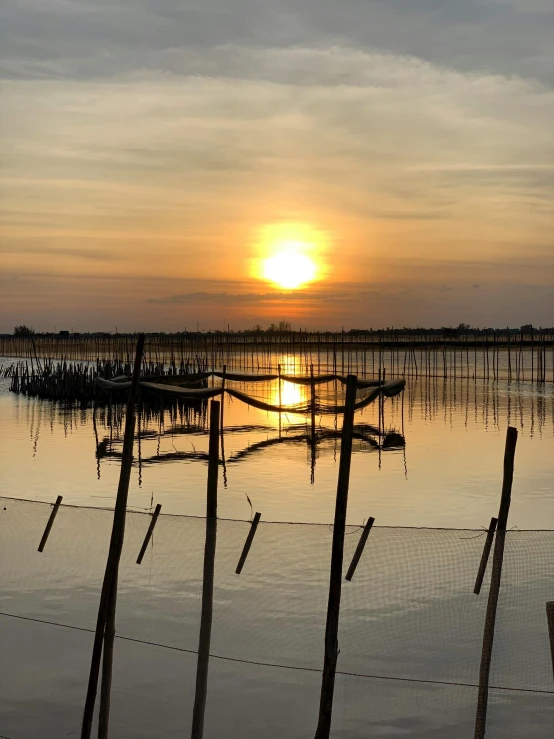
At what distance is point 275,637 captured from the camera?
802 centimetres

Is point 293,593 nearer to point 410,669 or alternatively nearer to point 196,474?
point 410,669

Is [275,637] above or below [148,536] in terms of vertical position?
below

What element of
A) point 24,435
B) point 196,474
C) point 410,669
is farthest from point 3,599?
point 24,435

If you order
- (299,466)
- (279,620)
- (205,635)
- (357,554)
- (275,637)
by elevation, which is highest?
(357,554)

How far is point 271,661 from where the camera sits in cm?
709

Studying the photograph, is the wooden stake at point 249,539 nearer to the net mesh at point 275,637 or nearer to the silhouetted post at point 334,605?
the net mesh at point 275,637

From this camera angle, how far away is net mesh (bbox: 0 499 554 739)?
22.0 feet

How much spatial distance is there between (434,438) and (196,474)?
7283 mm

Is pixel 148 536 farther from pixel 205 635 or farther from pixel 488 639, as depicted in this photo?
pixel 488 639

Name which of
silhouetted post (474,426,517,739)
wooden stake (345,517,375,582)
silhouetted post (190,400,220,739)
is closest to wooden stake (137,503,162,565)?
silhouetted post (190,400,220,739)

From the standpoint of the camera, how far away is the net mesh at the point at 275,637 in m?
6.71

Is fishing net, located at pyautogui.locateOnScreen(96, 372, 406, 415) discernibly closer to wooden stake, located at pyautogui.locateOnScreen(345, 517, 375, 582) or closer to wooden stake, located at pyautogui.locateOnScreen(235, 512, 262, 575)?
wooden stake, located at pyautogui.locateOnScreen(235, 512, 262, 575)

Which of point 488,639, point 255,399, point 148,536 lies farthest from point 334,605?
point 255,399

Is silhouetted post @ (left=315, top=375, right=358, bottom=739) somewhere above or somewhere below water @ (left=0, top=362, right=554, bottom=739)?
above
